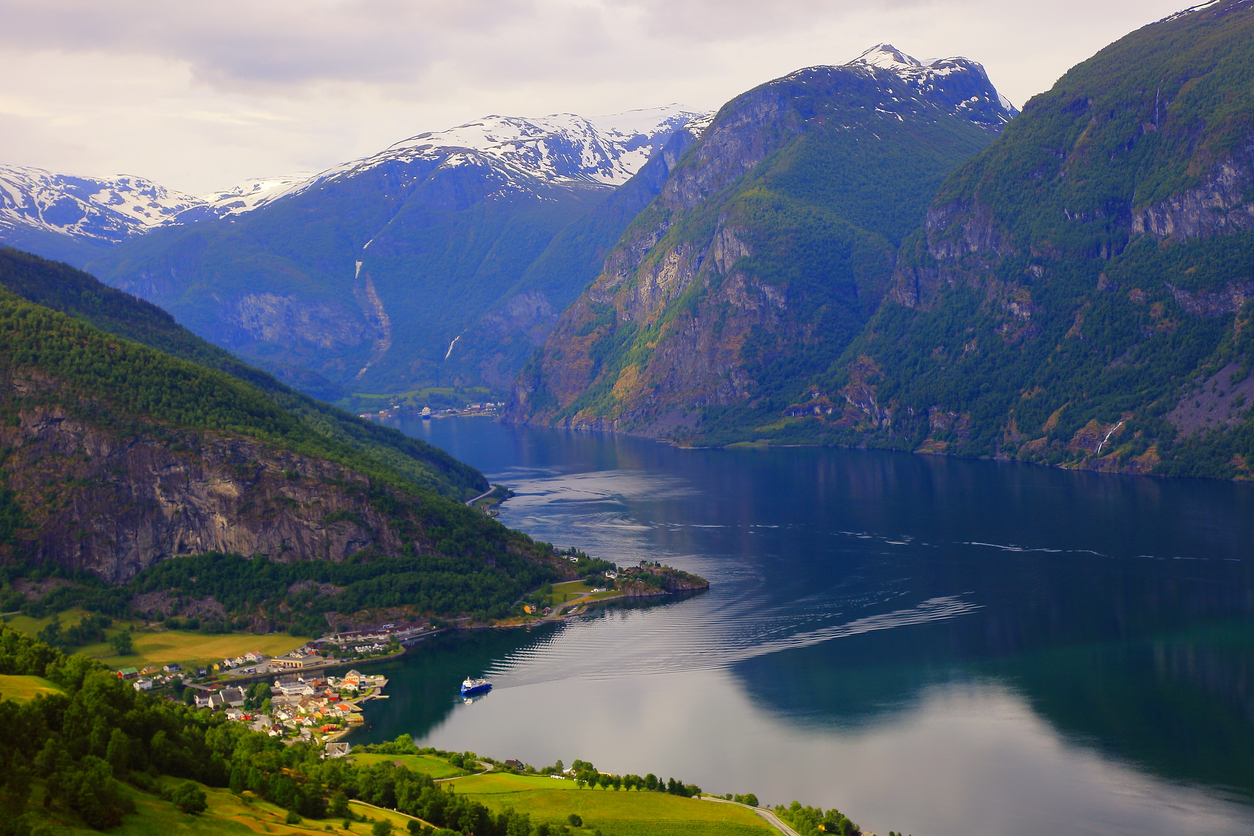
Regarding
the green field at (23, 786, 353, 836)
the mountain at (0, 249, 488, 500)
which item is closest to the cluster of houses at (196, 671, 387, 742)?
the green field at (23, 786, 353, 836)

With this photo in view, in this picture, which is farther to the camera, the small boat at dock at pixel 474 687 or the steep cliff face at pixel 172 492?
the steep cliff face at pixel 172 492

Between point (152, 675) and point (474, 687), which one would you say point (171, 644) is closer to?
point (152, 675)

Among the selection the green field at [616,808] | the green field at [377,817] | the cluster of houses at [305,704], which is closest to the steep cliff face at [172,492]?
the cluster of houses at [305,704]

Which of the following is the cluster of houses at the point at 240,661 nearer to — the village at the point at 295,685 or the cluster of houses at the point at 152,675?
the village at the point at 295,685

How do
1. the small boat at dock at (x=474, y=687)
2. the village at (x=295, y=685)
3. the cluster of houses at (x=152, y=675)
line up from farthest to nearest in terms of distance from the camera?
the small boat at dock at (x=474, y=687)
the cluster of houses at (x=152, y=675)
the village at (x=295, y=685)

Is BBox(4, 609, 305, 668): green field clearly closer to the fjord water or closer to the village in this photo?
the village

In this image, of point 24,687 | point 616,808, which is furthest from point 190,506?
point 616,808
